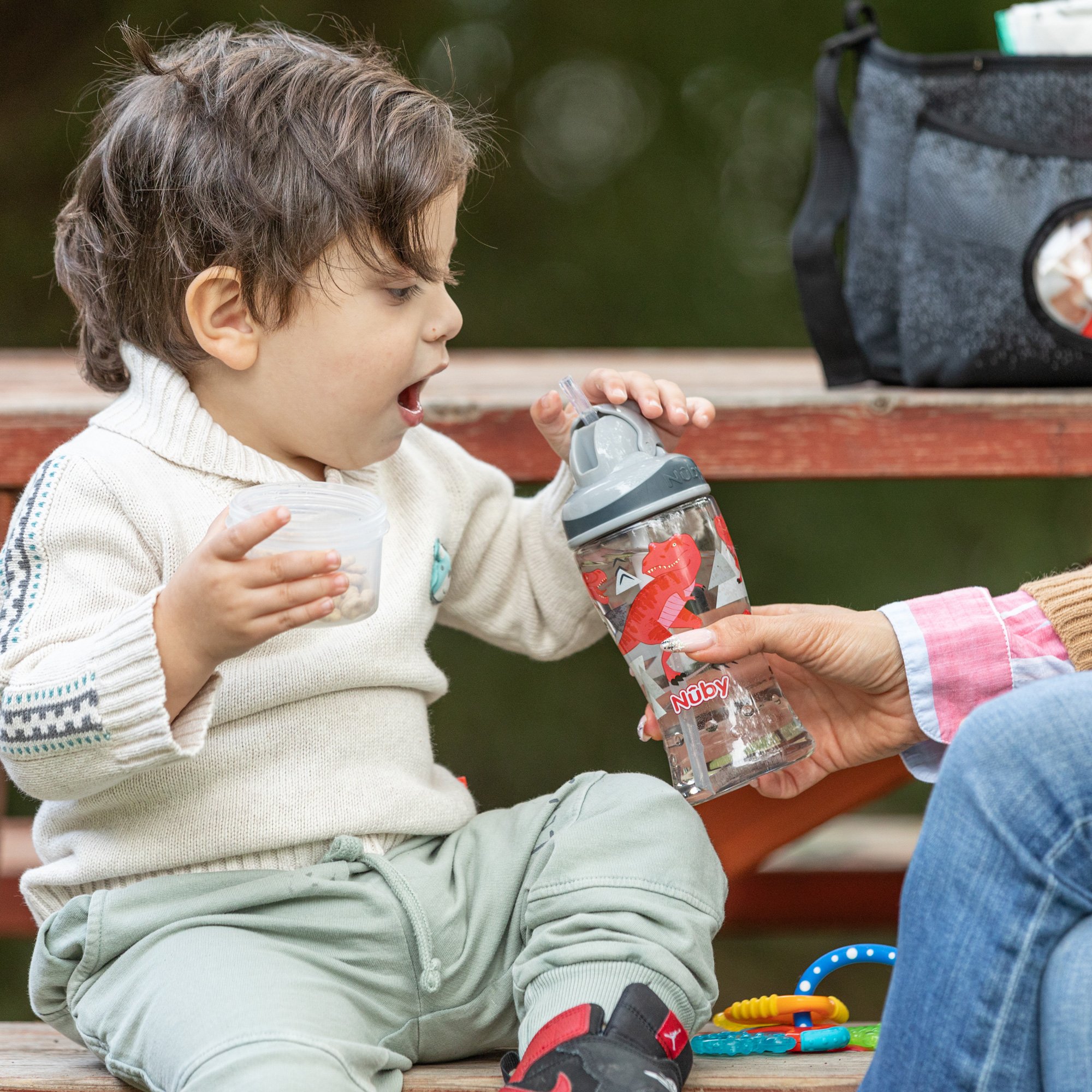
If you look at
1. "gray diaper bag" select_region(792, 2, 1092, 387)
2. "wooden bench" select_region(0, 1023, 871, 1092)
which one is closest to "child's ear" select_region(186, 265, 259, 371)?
"wooden bench" select_region(0, 1023, 871, 1092)

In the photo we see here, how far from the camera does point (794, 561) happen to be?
352 centimetres

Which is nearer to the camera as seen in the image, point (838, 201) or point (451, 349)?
point (838, 201)

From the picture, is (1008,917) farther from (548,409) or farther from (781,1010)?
(548,409)

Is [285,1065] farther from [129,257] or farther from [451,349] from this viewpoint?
[451,349]

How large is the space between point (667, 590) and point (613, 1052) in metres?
0.38

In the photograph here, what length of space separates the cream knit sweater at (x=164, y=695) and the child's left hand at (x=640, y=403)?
18 cm

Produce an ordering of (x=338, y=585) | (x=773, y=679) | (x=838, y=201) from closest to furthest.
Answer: (x=338, y=585)
(x=773, y=679)
(x=838, y=201)

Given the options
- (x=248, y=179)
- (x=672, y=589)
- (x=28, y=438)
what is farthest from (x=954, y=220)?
(x=28, y=438)

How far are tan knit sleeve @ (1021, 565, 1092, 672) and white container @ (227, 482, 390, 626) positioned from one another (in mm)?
600

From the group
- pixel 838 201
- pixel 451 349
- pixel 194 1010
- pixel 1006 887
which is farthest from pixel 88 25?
pixel 1006 887

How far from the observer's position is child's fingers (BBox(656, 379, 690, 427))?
125 centimetres

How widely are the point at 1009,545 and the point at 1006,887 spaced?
3007 millimetres

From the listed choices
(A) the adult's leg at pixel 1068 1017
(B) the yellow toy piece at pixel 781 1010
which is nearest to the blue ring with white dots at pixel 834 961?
(B) the yellow toy piece at pixel 781 1010

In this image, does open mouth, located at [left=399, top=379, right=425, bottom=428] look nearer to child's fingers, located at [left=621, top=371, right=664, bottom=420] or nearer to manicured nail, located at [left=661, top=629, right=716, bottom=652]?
child's fingers, located at [left=621, top=371, right=664, bottom=420]
